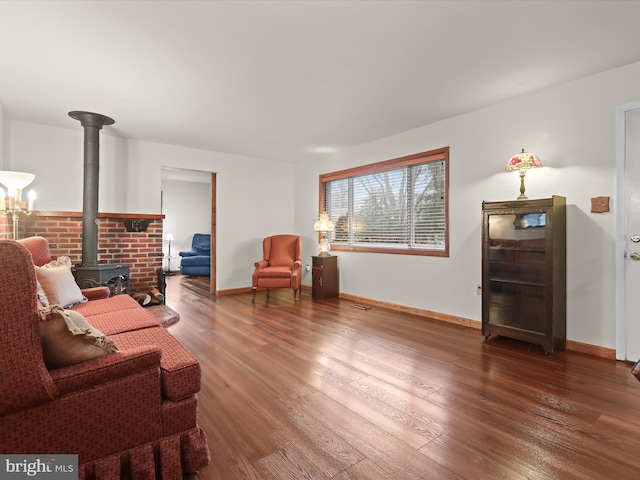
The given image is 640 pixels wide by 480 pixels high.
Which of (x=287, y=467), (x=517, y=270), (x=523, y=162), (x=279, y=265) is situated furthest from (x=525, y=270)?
(x=279, y=265)

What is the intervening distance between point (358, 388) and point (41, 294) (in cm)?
232

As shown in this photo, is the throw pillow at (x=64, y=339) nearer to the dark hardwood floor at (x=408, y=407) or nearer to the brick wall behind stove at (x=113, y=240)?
the dark hardwood floor at (x=408, y=407)

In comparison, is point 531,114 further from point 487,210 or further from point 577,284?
point 577,284

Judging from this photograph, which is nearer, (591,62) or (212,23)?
(212,23)

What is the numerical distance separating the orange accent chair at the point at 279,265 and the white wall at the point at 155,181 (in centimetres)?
50

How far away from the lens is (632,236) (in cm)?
267

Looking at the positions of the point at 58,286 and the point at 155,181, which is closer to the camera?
the point at 58,286

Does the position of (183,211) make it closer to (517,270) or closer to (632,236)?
(517,270)

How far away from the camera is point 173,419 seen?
1435 millimetres

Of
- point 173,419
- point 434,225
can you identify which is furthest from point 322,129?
point 173,419

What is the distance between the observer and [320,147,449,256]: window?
4.16 meters

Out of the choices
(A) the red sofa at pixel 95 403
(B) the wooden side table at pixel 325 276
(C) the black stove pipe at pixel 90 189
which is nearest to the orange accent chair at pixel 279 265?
(B) the wooden side table at pixel 325 276

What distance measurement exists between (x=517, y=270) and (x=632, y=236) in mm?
867

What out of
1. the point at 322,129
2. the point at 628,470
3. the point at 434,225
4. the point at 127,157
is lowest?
the point at 628,470
